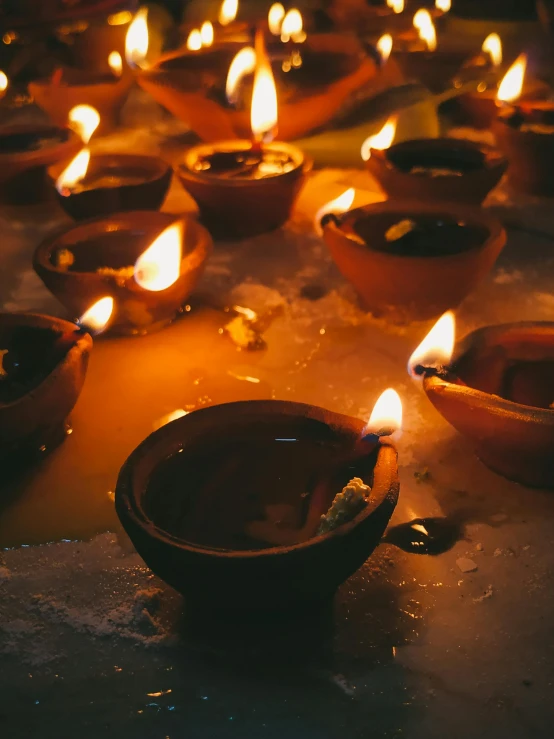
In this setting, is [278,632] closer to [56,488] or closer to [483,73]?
[56,488]

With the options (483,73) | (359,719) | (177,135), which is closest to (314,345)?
(359,719)

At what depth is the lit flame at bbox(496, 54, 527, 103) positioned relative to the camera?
12.0 feet

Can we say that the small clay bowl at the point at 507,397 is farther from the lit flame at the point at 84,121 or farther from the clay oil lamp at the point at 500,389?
the lit flame at the point at 84,121

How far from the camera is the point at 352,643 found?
150cm

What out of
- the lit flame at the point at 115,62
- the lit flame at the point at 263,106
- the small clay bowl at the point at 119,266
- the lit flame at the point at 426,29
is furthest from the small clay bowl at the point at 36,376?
the lit flame at the point at 426,29

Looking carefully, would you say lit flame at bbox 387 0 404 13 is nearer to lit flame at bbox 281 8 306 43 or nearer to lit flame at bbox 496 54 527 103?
lit flame at bbox 281 8 306 43

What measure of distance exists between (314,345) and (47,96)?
259cm

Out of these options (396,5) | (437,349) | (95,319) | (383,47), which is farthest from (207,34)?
(437,349)

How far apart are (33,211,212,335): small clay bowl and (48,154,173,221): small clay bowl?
0.30m

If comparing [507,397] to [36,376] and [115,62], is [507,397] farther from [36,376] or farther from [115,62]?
[115,62]

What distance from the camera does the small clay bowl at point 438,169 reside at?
117 inches

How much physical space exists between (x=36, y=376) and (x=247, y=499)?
0.75 metres

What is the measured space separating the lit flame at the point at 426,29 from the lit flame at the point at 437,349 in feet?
10.8

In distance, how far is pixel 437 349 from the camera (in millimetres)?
1884
